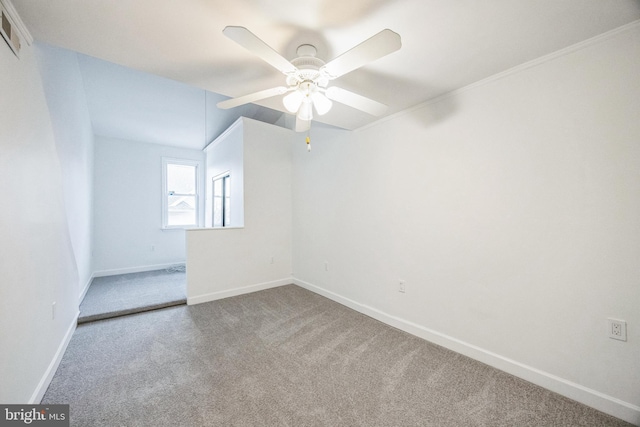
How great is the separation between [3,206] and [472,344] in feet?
10.7

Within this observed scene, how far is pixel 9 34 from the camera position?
1282 mm

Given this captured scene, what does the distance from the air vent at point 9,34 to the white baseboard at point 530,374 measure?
138 inches

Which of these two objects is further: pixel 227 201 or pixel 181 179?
pixel 181 179

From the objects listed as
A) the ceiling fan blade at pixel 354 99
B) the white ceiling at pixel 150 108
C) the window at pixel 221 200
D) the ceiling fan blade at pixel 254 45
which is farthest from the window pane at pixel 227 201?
the ceiling fan blade at pixel 254 45

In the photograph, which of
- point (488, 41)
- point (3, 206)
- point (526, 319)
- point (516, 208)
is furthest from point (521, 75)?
point (3, 206)

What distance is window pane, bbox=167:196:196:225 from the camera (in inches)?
225

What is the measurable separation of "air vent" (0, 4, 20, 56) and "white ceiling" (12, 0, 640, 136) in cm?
9

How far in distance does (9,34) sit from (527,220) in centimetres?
339

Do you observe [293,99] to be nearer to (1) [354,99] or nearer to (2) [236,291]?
(1) [354,99]

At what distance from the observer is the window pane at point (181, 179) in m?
5.71

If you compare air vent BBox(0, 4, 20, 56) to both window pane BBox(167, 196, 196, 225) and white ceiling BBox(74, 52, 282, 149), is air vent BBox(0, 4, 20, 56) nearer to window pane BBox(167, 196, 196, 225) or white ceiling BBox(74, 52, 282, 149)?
white ceiling BBox(74, 52, 282, 149)

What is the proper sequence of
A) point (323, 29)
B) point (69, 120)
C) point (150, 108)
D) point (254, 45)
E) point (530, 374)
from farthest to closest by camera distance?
point (150, 108) < point (69, 120) < point (530, 374) < point (323, 29) < point (254, 45)

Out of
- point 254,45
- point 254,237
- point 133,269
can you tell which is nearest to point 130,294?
point 133,269

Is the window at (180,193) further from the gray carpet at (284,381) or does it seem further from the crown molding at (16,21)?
the crown molding at (16,21)
